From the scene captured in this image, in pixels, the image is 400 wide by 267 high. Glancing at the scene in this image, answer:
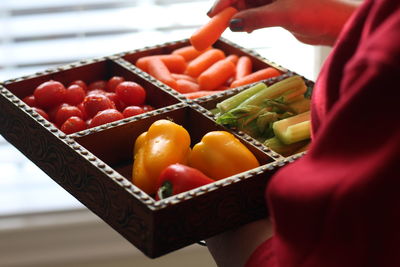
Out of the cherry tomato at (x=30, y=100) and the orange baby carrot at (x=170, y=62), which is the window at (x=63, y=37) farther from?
the cherry tomato at (x=30, y=100)

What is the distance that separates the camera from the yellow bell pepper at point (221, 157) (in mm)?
1222

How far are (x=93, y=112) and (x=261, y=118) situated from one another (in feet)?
0.99

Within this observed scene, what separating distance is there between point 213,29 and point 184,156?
0.89 feet

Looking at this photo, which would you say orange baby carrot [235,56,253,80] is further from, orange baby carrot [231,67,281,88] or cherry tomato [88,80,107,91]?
cherry tomato [88,80,107,91]

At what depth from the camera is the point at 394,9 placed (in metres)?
0.71

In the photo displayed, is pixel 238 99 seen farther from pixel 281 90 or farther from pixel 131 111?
pixel 131 111

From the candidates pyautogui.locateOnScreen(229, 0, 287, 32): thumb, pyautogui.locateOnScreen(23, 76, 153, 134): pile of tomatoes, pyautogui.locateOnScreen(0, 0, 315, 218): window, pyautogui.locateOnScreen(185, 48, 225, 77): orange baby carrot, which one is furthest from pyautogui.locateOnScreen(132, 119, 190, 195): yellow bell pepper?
pyautogui.locateOnScreen(0, 0, 315, 218): window

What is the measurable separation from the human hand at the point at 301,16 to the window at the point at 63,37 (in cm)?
87

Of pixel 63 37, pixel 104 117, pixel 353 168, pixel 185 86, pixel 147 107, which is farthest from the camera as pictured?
pixel 63 37

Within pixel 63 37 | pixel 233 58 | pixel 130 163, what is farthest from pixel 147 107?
pixel 63 37

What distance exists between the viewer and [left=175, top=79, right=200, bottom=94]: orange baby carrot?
5.08 ft

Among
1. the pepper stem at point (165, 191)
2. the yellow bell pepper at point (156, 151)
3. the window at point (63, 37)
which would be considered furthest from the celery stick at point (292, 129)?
the window at point (63, 37)

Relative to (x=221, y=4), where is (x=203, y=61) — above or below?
below

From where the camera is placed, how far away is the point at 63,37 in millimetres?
2127
